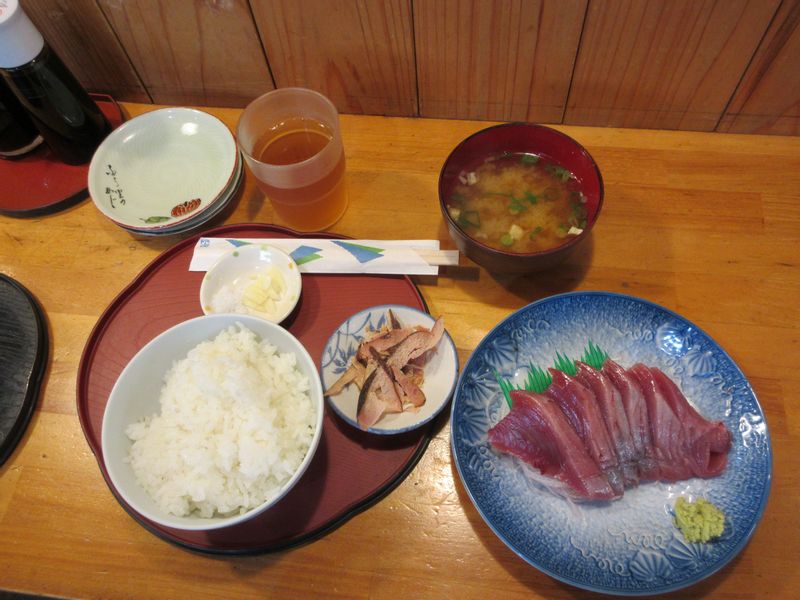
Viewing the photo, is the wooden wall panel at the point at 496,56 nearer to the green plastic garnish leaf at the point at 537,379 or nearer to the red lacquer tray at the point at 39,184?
the green plastic garnish leaf at the point at 537,379

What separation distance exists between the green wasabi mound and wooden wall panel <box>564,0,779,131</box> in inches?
46.4

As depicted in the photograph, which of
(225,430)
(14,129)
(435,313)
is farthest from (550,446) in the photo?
(14,129)

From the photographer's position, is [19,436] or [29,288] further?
[29,288]

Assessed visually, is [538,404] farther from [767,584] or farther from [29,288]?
[29,288]

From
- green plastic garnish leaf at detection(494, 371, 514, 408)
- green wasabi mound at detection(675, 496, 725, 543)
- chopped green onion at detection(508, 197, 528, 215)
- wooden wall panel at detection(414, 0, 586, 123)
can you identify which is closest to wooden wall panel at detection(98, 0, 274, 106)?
wooden wall panel at detection(414, 0, 586, 123)

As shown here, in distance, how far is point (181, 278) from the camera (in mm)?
1649

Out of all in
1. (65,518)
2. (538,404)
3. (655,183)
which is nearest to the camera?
(538,404)

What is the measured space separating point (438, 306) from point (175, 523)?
85 cm

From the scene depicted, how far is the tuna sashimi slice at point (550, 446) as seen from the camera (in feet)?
3.94

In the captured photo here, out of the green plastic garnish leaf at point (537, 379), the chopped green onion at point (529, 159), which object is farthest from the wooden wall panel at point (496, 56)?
the green plastic garnish leaf at point (537, 379)

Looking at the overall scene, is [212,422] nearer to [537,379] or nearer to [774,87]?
[537,379]

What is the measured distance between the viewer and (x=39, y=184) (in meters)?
1.85

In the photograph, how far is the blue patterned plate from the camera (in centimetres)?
116

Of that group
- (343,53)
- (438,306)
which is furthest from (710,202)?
(343,53)
